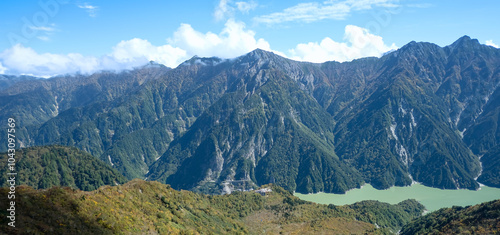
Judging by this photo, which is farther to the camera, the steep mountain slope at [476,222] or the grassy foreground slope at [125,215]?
the steep mountain slope at [476,222]

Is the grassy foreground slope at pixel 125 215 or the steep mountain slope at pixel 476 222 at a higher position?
the grassy foreground slope at pixel 125 215

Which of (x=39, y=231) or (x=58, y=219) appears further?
(x=58, y=219)

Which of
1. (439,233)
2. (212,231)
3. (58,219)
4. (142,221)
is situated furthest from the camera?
(439,233)

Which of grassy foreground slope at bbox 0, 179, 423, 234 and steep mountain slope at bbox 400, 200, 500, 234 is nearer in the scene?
grassy foreground slope at bbox 0, 179, 423, 234

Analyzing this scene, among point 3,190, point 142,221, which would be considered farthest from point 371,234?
point 3,190

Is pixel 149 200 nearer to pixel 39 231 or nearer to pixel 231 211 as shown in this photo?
pixel 39 231

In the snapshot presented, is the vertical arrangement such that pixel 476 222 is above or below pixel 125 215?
below

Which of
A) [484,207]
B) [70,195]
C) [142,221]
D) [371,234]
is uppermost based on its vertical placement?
[70,195]

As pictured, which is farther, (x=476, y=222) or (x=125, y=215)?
(x=476, y=222)

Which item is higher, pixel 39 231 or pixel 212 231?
pixel 39 231

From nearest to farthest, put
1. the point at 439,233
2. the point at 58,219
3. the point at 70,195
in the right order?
the point at 58,219 < the point at 70,195 < the point at 439,233

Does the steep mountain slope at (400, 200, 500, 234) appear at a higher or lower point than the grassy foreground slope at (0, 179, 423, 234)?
lower
